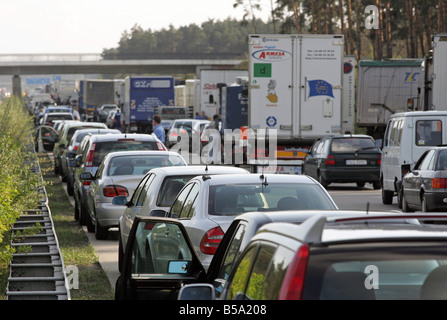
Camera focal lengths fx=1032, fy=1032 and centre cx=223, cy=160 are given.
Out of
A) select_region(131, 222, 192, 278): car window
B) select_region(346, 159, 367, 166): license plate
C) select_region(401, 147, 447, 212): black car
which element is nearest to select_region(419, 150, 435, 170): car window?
select_region(401, 147, 447, 212): black car

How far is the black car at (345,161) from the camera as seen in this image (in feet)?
89.4

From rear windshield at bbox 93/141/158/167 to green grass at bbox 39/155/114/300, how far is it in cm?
129

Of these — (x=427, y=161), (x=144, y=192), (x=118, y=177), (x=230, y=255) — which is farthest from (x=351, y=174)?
(x=230, y=255)

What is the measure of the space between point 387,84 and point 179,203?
33.0m

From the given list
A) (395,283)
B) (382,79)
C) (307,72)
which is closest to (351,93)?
(382,79)

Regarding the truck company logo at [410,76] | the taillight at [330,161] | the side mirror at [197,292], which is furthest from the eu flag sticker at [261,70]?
the side mirror at [197,292]

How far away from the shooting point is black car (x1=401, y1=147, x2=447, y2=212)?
18281 mm

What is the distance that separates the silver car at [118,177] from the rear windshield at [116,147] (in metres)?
1.98

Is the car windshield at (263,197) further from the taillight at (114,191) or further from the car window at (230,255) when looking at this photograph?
the taillight at (114,191)

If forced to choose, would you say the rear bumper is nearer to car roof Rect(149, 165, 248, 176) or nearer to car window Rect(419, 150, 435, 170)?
car window Rect(419, 150, 435, 170)

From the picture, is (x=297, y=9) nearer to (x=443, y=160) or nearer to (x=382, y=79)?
(x=382, y=79)

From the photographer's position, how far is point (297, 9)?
82688 millimetres
